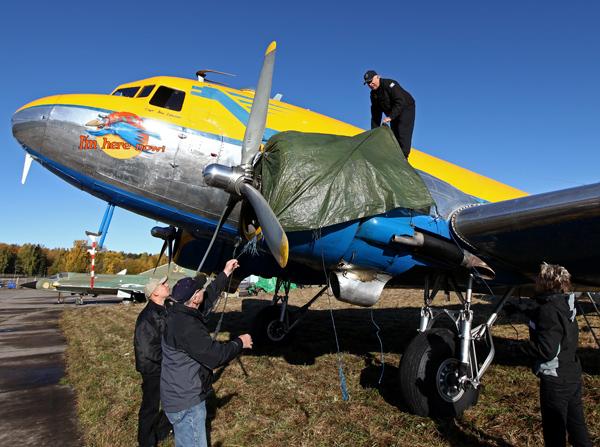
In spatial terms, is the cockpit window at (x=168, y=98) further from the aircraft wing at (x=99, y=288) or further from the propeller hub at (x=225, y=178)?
the aircraft wing at (x=99, y=288)

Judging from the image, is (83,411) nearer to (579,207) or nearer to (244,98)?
(244,98)

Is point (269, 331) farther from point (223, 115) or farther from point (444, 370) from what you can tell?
point (223, 115)

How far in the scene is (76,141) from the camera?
5.97 metres

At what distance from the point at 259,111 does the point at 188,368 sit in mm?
3514

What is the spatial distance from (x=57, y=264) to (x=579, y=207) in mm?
123590

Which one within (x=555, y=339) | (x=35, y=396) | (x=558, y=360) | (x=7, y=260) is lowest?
(x=35, y=396)

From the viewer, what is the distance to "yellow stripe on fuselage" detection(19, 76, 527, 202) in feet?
→ 20.6

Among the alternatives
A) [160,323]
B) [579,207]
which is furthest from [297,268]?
[579,207]

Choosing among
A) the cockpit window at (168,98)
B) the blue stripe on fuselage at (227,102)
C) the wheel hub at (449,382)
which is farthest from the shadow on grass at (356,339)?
the cockpit window at (168,98)

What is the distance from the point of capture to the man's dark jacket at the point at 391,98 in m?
6.34

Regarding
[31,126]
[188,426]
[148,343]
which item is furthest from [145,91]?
[188,426]

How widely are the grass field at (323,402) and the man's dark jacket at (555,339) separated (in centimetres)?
133

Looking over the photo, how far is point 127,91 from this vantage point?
7.00 meters

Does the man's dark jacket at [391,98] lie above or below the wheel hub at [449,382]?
above
